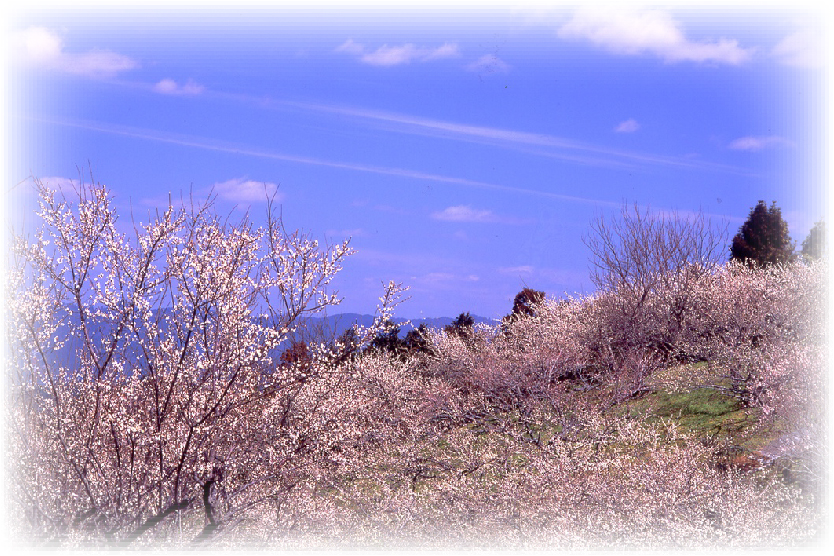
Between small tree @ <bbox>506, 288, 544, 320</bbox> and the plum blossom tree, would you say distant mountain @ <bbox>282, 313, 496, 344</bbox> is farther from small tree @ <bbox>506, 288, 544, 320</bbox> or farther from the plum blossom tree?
small tree @ <bbox>506, 288, 544, 320</bbox>

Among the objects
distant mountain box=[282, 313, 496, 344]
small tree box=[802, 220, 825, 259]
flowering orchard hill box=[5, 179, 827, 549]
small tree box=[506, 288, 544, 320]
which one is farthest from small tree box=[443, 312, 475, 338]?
distant mountain box=[282, 313, 496, 344]

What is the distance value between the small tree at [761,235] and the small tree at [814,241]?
119cm

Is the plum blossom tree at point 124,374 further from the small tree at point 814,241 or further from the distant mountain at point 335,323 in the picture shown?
the small tree at point 814,241

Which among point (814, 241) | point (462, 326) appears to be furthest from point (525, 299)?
point (814, 241)

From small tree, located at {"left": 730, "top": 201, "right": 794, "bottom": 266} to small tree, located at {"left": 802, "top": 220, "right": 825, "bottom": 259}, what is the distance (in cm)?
119

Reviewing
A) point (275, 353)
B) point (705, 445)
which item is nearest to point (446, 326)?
point (705, 445)

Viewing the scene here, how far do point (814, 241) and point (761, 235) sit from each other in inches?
105

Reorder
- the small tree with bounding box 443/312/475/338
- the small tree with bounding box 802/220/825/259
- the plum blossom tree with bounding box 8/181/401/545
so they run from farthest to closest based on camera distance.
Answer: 1. the small tree with bounding box 802/220/825/259
2. the small tree with bounding box 443/312/475/338
3. the plum blossom tree with bounding box 8/181/401/545

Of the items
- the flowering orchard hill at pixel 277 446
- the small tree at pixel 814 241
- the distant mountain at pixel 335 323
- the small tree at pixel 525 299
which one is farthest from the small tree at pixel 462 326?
the distant mountain at pixel 335 323

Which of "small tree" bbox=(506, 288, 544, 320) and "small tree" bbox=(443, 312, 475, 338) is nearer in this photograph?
"small tree" bbox=(443, 312, 475, 338)

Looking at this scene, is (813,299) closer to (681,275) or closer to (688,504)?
(681,275)

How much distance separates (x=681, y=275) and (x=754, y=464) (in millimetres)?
16064

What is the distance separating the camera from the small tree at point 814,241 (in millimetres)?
36844

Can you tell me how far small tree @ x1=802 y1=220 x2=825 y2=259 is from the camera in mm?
36844
